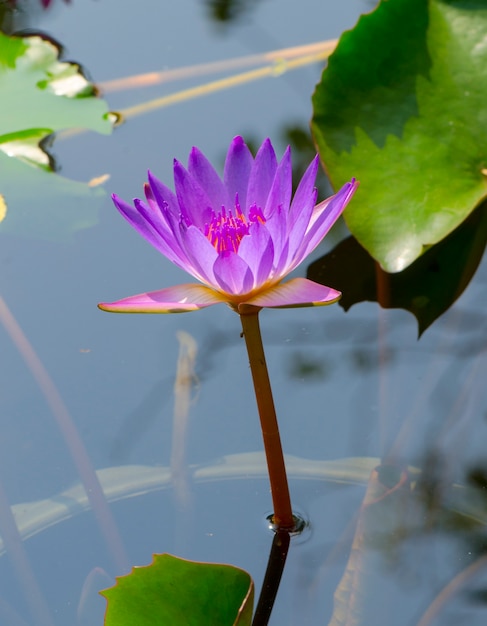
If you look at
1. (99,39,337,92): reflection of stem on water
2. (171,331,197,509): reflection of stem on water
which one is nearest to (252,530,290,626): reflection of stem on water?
(171,331,197,509): reflection of stem on water

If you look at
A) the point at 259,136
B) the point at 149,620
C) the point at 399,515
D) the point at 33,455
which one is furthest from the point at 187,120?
→ the point at 149,620

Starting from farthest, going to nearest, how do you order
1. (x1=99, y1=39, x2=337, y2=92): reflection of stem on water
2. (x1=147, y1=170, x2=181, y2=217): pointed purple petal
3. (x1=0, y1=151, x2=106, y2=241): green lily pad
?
(x1=99, y1=39, x2=337, y2=92): reflection of stem on water < (x1=0, y1=151, x2=106, y2=241): green lily pad < (x1=147, y1=170, x2=181, y2=217): pointed purple petal

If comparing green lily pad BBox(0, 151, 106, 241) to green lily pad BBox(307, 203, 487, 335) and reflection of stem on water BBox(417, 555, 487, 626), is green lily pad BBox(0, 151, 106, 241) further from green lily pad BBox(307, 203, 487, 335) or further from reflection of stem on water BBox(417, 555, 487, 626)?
reflection of stem on water BBox(417, 555, 487, 626)

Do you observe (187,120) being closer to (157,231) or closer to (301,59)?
(301,59)

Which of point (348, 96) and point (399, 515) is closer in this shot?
point (399, 515)

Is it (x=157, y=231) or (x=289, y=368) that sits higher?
(x=157, y=231)

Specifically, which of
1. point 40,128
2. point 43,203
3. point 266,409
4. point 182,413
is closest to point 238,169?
point 266,409
